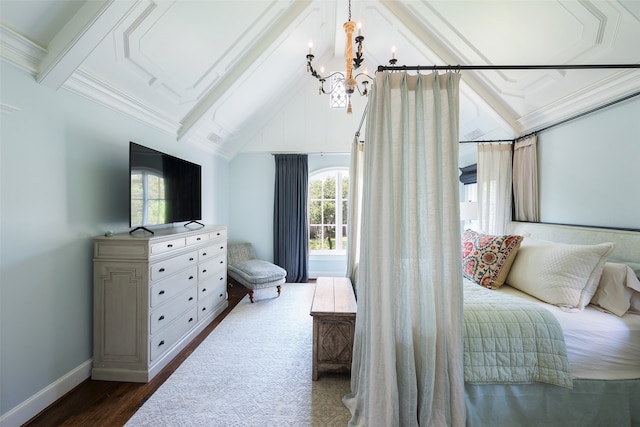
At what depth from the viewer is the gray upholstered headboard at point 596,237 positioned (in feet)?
6.05

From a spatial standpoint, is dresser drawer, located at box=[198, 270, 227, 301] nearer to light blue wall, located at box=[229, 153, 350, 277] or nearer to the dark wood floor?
the dark wood floor

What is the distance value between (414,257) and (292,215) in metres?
3.62

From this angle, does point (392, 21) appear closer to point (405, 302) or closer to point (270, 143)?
point (270, 143)

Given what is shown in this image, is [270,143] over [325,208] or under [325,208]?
over

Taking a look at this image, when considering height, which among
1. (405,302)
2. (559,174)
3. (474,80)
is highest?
(474,80)

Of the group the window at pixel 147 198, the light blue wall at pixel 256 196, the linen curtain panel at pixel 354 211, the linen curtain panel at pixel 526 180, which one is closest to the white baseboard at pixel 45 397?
the window at pixel 147 198

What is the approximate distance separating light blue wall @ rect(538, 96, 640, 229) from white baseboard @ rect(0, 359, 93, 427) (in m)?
4.33

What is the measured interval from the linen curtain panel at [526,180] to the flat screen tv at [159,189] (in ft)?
12.9

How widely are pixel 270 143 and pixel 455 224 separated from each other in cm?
401

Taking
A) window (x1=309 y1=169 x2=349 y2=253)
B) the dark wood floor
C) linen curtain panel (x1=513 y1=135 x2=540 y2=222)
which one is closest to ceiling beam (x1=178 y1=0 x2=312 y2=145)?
window (x1=309 y1=169 x2=349 y2=253)

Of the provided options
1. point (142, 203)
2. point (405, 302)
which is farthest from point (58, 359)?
point (405, 302)

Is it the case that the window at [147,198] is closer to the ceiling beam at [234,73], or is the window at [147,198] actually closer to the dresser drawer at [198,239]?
the dresser drawer at [198,239]

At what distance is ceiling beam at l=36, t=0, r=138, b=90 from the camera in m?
1.69

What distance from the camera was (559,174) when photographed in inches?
103
